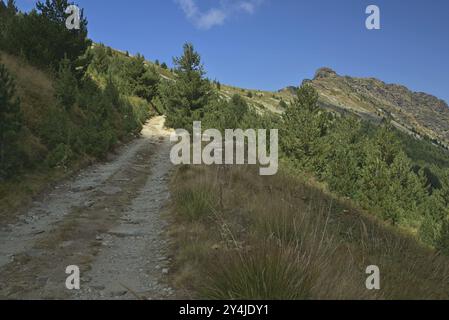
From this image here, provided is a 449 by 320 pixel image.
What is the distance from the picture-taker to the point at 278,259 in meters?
3.76

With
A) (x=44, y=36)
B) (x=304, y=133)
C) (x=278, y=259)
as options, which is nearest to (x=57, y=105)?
(x=44, y=36)

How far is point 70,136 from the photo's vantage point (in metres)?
14.2

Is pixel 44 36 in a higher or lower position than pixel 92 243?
higher

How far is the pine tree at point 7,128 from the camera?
9.34m

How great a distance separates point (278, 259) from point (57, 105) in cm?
1518

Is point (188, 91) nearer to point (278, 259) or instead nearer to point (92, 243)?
point (92, 243)

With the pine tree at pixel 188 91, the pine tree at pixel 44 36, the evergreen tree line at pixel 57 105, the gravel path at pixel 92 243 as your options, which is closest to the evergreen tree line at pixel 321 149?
the pine tree at pixel 188 91
